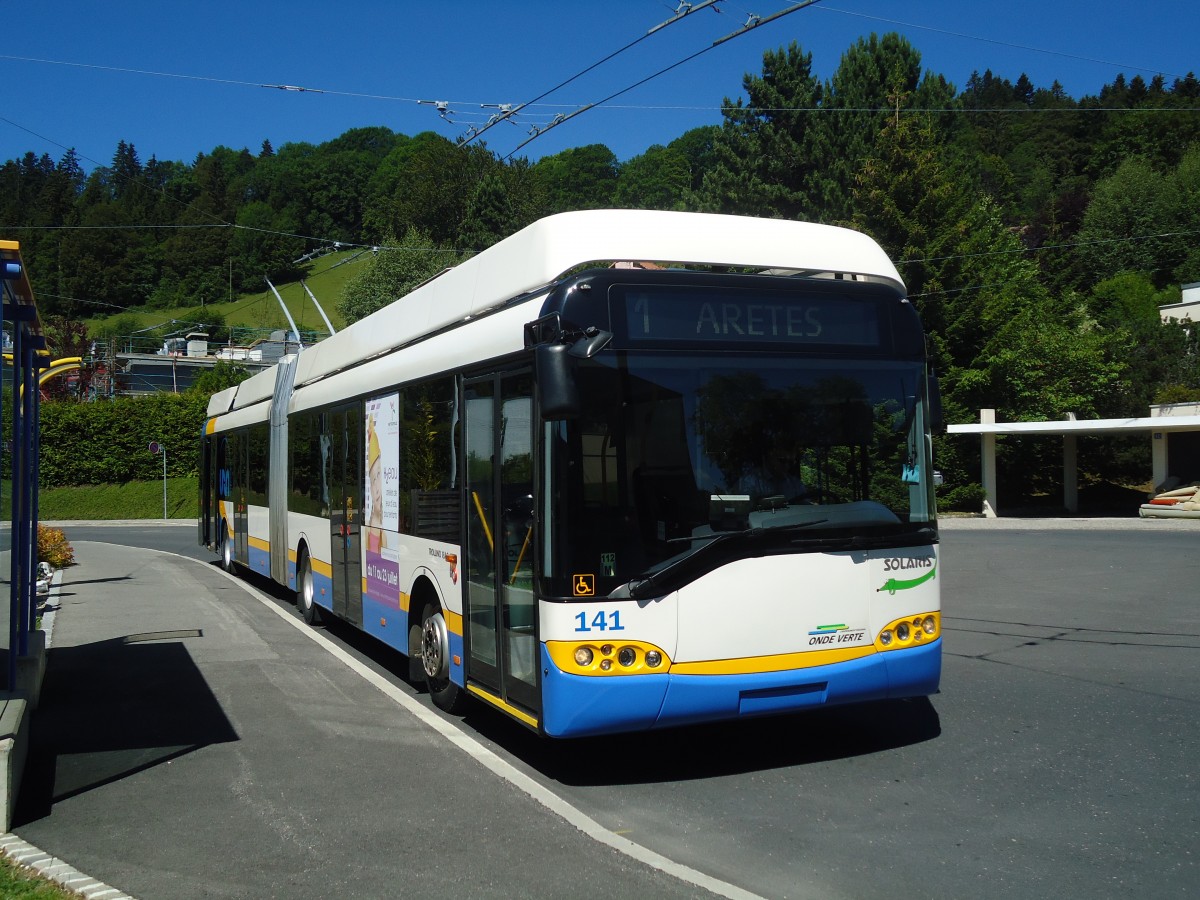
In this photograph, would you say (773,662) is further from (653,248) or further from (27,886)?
(27,886)

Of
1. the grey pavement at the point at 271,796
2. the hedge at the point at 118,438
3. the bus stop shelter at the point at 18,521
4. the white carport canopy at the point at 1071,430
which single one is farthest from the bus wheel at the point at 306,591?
the hedge at the point at 118,438

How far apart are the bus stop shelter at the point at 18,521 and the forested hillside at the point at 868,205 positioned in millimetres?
15293

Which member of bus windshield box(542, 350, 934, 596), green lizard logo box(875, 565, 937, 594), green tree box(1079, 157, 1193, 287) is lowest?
green lizard logo box(875, 565, 937, 594)

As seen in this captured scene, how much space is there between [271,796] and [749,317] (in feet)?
12.8

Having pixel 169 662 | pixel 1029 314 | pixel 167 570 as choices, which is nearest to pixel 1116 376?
pixel 1029 314

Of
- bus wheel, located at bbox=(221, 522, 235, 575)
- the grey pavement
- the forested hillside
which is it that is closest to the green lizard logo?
the grey pavement

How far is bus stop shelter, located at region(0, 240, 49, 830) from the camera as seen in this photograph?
6223 mm

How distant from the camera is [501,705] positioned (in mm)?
7023

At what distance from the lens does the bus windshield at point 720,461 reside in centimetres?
619

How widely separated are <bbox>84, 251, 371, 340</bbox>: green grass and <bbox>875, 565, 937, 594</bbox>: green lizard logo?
76.7m

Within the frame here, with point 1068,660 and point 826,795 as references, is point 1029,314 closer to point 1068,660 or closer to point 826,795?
point 1068,660

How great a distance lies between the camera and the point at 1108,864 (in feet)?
16.6

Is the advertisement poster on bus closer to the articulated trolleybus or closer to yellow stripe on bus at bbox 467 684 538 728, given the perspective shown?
the articulated trolleybus

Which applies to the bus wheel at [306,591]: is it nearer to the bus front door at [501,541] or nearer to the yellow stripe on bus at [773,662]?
the bus front door at [501,541]
